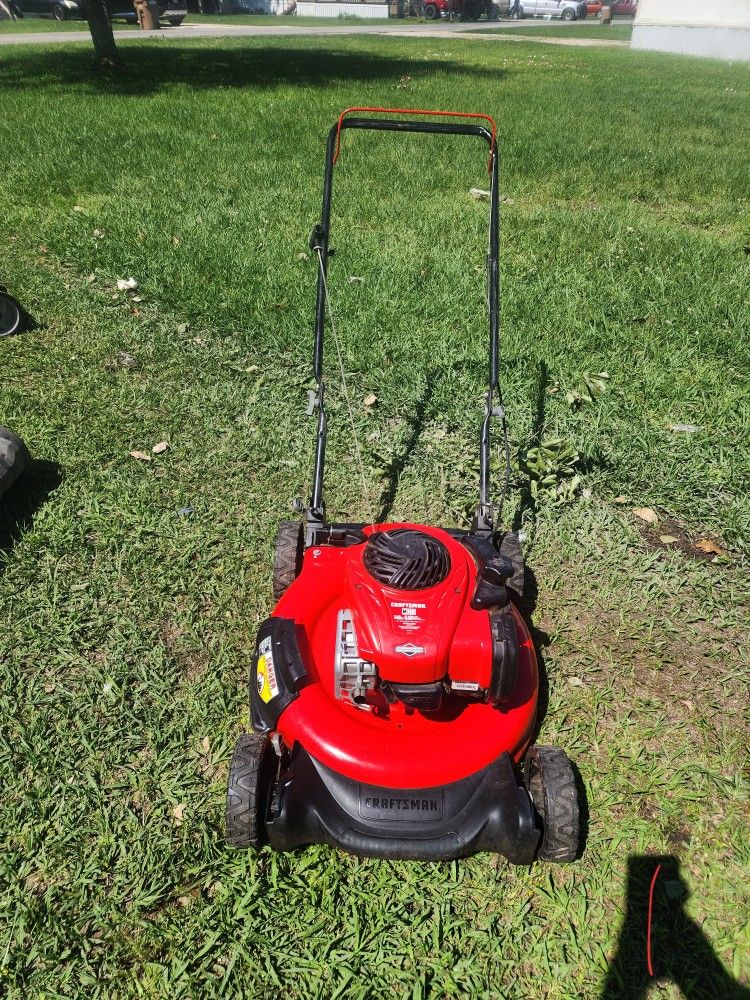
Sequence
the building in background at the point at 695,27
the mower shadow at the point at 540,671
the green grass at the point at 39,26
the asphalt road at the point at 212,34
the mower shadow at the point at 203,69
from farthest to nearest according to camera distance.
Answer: the building in background at the point at 695,27 → the green grass at the point at 39,26 → the asphalt road at the point at 212,34 → the mower shadow at the point at 203,69 → the mower shadow at the point at 540,671

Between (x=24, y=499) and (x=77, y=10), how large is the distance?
112 ft

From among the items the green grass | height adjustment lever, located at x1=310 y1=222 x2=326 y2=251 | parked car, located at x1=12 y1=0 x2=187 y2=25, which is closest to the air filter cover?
height adjustment lever, located at x1=310 y1=222 x2=326 y2=251

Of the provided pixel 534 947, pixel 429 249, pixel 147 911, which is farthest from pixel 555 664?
pixel 429 249

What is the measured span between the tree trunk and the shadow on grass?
0.39 m

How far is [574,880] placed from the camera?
7.68 feet

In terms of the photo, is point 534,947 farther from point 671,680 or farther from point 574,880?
point 671,680

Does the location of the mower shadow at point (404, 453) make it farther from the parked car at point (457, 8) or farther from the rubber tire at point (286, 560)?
the parked car at point (457, 8)

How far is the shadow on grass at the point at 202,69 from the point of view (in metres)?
13.8

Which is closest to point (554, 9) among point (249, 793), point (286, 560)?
point (286, 560)

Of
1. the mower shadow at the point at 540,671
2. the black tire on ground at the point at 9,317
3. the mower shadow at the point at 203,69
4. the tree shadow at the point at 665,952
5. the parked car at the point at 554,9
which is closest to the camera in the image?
the tree shadow at the point at 665,952

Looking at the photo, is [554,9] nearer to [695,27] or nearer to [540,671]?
[695,27]

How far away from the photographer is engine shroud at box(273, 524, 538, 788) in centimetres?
217

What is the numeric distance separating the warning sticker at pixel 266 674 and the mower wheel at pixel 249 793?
0.50 feet

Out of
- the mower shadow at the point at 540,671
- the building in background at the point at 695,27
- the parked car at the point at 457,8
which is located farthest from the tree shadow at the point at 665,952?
the parked car at the point at 457,8
